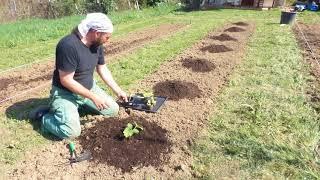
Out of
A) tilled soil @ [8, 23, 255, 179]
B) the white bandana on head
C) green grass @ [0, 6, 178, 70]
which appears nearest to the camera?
tilled soil @ [8, 23, 255, 179]

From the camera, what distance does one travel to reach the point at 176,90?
20.3 feet

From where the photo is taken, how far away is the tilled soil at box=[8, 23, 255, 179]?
3.96m

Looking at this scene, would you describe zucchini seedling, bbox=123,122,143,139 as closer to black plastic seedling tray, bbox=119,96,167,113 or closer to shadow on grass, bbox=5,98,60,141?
black plastic seedling tray, bbox=119,96,167,113

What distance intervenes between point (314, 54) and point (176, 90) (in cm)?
481

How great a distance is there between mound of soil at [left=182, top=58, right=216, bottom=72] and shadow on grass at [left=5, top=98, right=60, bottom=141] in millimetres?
3190

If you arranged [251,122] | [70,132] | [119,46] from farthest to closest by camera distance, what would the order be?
1. [119,46]
2. [251,122]
3. [70,132]

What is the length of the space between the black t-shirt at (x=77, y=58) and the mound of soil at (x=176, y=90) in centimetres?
157

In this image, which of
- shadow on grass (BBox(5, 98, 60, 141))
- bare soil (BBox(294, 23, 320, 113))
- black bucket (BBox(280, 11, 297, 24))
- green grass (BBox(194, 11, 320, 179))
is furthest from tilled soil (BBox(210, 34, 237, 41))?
shadow on grass (BBox(5, 98, 60, 141))

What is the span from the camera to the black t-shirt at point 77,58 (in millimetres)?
4324

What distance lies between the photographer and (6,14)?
1794 centimetres

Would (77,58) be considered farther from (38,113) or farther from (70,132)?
(38,113)

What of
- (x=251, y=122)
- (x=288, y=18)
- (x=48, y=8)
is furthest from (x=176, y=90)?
(x=48, y=8)

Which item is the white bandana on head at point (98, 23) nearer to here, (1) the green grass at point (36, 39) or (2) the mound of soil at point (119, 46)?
(1) the green grass at point (36, 39)

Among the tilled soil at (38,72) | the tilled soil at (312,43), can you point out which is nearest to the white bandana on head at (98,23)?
the tilled soil at (38,72)
